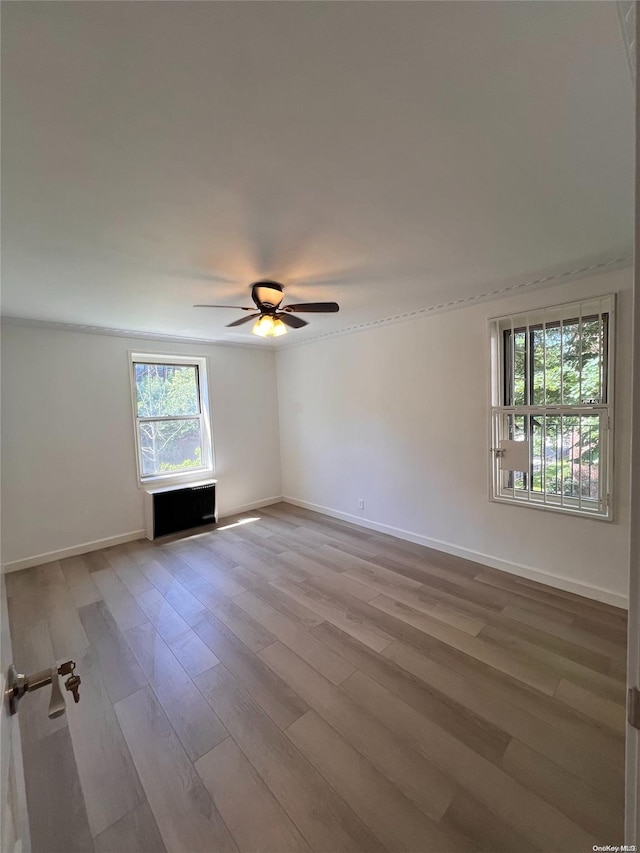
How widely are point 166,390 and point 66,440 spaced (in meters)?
1.22

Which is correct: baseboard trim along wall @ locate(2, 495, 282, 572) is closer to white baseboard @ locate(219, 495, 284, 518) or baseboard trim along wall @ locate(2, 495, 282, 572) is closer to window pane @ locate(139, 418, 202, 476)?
window pane @ locate(139, 418, 202, 476)

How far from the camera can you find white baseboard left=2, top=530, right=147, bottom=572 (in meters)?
3.29

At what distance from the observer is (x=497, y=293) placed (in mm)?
2889

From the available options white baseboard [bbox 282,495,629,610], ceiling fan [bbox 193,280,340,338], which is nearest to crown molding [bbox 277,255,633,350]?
ceiling fan [bbox 193,280,340,338]

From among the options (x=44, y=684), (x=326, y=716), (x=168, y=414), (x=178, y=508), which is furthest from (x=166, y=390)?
(x=44, y=684)

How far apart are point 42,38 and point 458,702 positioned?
293 centimetres

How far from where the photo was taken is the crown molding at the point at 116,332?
327 cm

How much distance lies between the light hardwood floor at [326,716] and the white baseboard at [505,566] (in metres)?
0.10

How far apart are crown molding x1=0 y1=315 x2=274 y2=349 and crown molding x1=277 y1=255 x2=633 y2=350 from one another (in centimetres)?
142

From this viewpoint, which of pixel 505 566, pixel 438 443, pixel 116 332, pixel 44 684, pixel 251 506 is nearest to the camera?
pixel 44 684

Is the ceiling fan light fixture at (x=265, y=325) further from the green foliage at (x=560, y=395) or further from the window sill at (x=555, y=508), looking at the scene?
the window sill at (x=555, y=508)

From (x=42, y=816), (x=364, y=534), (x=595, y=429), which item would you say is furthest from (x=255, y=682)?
(x=595, y=429)

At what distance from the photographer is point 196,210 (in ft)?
5.22

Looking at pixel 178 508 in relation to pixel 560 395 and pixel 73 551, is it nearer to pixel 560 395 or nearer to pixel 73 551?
pixel 73 551
